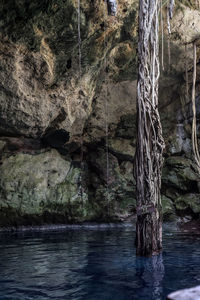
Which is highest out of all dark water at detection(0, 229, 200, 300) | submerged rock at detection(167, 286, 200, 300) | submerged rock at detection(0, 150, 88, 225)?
submerged rock at detection(0, 150, 88, 225)

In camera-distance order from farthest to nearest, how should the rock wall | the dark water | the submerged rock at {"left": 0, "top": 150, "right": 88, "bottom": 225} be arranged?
the submerged rock at {"left": 0, "top": 150, "right": 88, "bottom": 225}
the rock wall
the dark water

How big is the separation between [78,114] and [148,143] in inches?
226

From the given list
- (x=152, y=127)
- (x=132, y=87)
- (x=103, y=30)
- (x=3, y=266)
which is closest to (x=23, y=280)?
(x=3, y=266)

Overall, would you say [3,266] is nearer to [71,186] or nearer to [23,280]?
[23,280]

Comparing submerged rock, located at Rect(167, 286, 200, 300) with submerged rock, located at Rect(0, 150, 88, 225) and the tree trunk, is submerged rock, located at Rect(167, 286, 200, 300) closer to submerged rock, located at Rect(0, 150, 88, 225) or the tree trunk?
the tree trunk

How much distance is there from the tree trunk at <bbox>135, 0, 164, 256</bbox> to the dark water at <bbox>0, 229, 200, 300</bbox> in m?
0.42

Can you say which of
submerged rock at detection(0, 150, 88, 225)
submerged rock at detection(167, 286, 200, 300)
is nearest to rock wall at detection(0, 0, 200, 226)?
submerged rock at detection(0, 150, 88, 225)

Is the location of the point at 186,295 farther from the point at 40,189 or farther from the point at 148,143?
the point at 40,189

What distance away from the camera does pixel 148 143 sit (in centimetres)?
538

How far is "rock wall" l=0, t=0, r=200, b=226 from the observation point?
857 cm

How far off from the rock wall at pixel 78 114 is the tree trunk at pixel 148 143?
10.6ft

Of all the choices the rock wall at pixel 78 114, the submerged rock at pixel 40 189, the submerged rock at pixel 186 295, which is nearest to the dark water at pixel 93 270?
the submerged rock at pixel 186 295

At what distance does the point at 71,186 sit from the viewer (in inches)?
448

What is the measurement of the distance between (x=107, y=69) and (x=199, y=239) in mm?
6006
